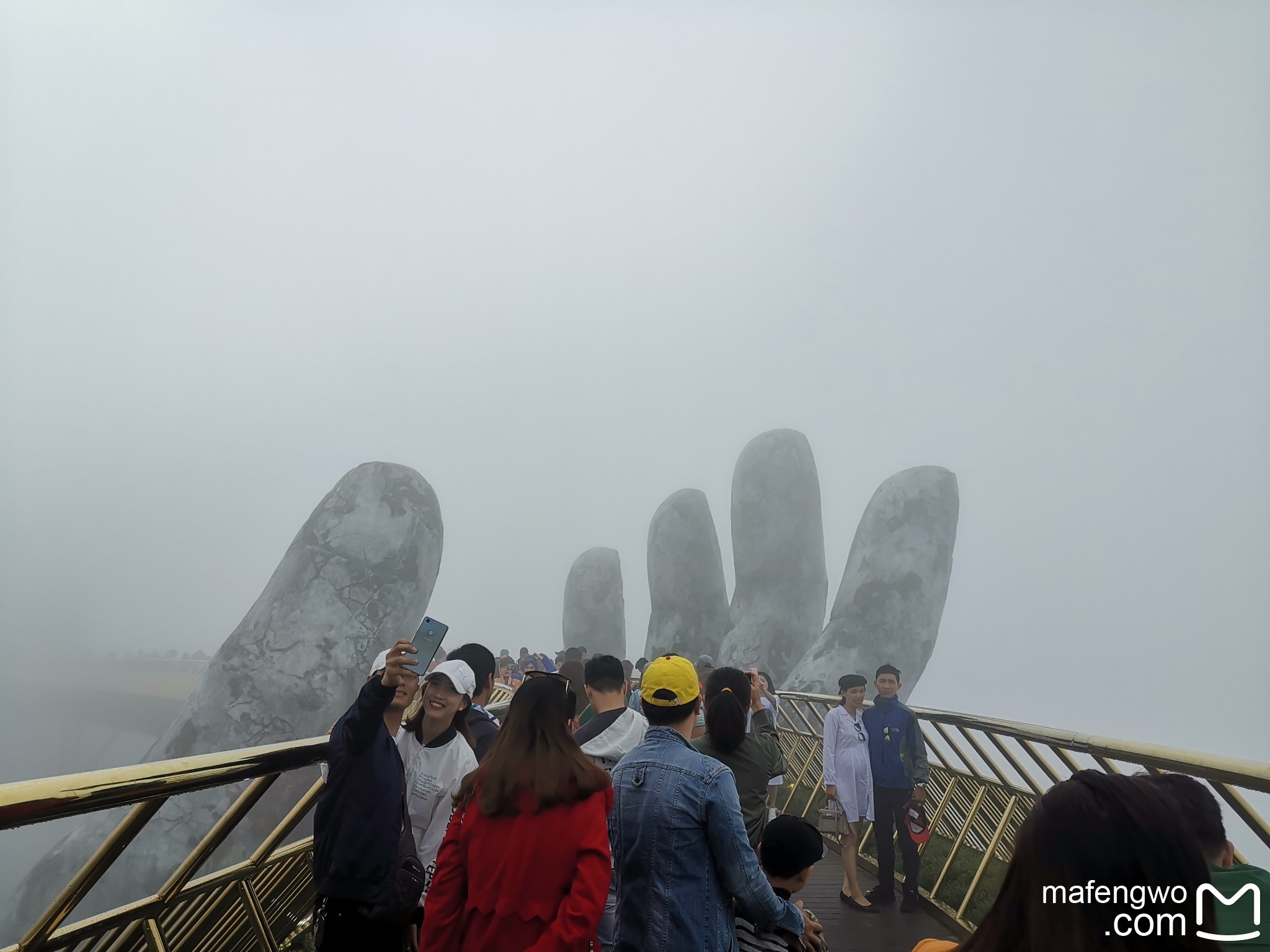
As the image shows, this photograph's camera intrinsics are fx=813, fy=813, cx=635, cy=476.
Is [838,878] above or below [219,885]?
below

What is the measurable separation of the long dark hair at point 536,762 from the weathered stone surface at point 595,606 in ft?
88.4

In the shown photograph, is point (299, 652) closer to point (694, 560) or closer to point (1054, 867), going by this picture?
point (694, 560)

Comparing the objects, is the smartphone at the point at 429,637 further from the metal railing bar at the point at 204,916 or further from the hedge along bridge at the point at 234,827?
the metal railing bar at the point at 204,916

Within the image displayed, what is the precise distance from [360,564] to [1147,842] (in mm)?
17737

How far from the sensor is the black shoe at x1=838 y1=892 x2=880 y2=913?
565 cm

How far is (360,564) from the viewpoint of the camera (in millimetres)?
17625

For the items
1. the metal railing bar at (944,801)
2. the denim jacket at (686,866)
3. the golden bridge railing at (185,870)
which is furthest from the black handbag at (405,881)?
the metal railing bar at (944,801)

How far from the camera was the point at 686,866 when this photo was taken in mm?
2424

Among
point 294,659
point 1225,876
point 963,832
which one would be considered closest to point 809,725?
point 963,832

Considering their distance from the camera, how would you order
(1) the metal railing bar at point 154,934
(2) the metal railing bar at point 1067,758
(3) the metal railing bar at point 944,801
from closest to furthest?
(1) the metal railing bar at point 154,934, (2) the metal railing bar at point 1067,758, (3) the metal railing bar at point 944,801

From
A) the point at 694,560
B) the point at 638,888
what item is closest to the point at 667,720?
the point at 638,888

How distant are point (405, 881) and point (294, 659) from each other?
15.4m

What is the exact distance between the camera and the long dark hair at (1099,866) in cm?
127

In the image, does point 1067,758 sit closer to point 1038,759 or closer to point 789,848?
point 1038,759
